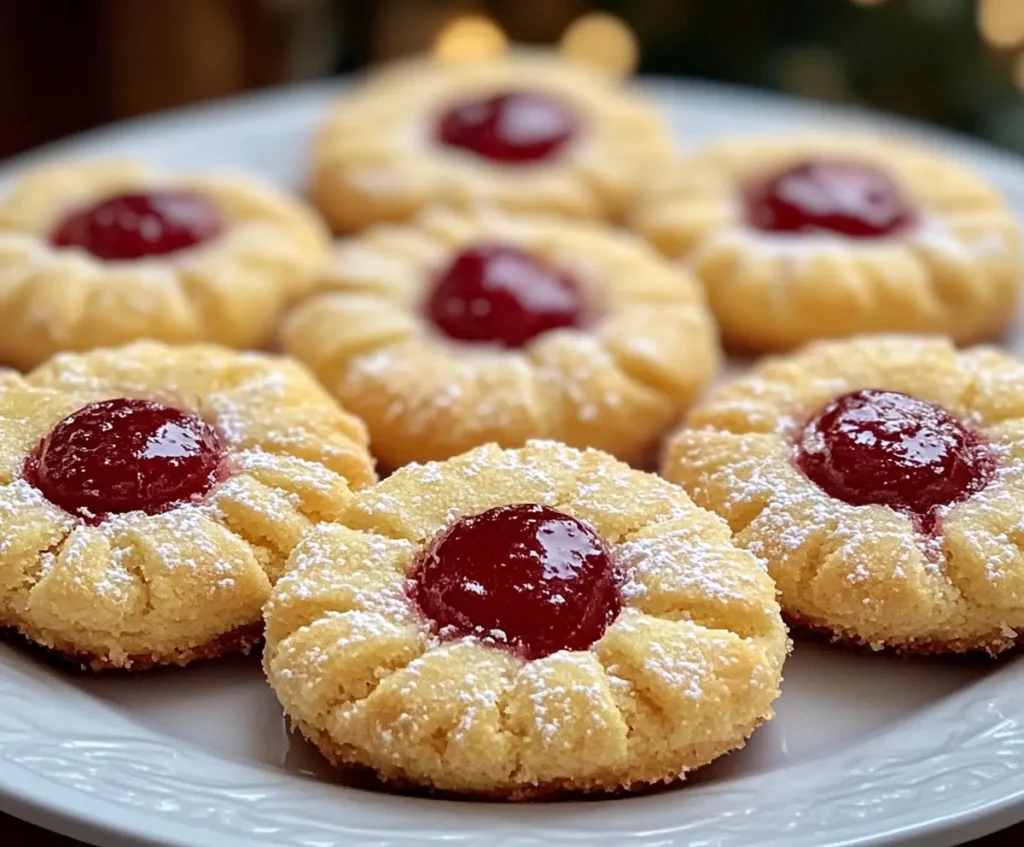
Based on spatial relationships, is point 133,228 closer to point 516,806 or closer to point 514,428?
point 514,428

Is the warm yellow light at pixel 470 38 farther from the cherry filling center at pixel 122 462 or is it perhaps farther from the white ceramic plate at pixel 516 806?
the white ceramic plate at pixel 516 806

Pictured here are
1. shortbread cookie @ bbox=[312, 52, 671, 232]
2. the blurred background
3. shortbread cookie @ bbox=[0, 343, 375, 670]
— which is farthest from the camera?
the blurred background

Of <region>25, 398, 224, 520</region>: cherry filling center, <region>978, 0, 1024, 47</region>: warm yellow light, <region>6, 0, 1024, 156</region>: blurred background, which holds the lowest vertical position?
<region>6, 0, 1024, 156</region>: blurred background

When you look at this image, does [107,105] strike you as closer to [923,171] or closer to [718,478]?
[923,171]

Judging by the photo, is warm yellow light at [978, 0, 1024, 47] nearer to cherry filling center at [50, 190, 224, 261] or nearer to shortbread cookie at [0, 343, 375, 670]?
cherry filling center at [50, 190, 224, 261]

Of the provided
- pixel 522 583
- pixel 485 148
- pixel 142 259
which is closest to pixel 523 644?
pixel 522 583

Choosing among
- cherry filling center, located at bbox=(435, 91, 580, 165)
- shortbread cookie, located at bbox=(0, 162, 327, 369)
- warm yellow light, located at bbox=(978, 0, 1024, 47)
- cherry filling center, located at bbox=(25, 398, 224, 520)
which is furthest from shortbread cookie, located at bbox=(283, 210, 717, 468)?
warm yellow light, located at bbox=(978, 0, 1024, 47)

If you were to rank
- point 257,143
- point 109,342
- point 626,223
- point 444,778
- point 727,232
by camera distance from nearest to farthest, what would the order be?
point 444,778 < point 109,342 < point 727,232 < point 626,223 < point 257,143

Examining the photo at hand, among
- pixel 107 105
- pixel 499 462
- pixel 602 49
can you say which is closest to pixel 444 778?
pixel 499 462
